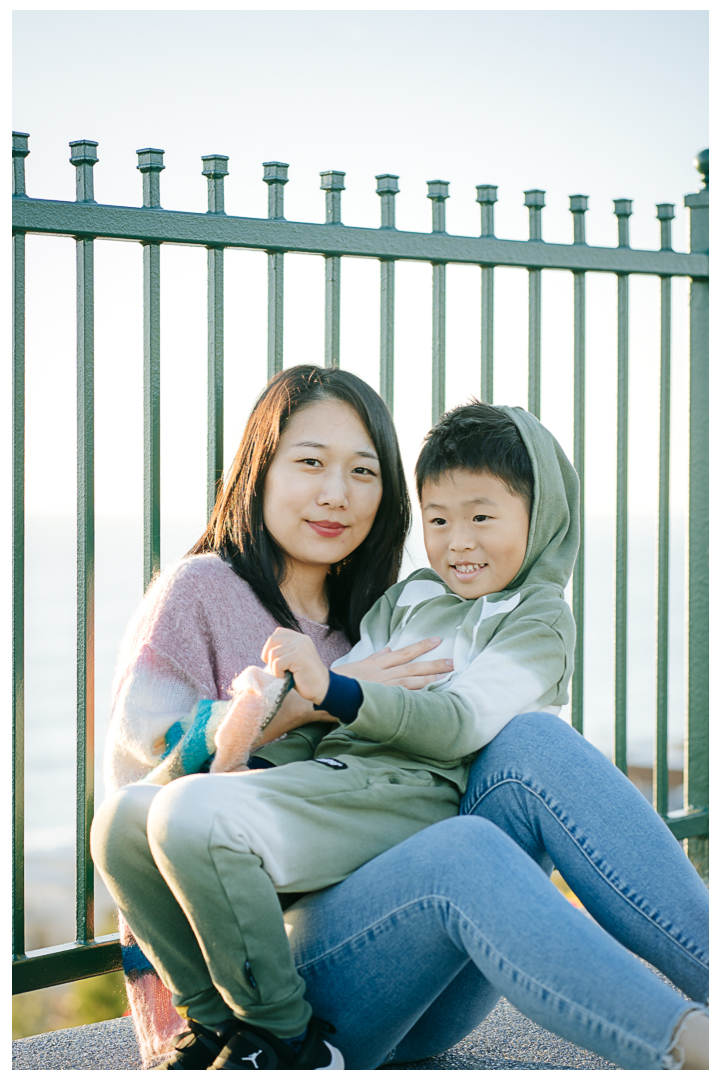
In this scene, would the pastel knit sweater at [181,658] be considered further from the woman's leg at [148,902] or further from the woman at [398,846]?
the woman's leg at [148,902]

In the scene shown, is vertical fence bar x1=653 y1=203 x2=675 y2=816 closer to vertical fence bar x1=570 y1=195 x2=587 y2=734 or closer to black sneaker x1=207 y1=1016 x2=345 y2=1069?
vertical fence bar x1=570 y1=195 x2=587 y2=734

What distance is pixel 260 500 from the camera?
1888mm

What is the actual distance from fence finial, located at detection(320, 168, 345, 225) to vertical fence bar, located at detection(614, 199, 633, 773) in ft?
3.01

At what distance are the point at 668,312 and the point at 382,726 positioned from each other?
2.00 m

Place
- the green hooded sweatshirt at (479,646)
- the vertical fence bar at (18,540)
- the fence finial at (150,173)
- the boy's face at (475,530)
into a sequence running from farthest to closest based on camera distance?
the fence finial at (150,173) < the vertical fence bar at (18,540) < the boy's face at (475,530) < the green hooded sweatshirt at (479,646)

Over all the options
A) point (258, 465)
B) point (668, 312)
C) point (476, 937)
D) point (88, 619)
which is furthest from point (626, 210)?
point (476, 937)

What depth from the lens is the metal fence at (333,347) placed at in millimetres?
2080

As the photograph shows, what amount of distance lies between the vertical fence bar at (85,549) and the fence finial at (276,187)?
42 centimetres

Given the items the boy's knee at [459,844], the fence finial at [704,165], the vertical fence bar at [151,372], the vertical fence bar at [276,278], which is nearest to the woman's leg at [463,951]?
the boy's knee at [459,844]

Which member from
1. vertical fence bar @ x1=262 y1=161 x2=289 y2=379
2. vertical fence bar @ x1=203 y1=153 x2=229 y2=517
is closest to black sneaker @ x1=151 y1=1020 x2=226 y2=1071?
vertical fence bar @ x1=203 y1=153 x2=229 y2=517

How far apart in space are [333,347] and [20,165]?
83 centimetres

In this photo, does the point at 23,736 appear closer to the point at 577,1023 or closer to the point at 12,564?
the point at 12,564

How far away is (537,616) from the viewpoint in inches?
66.6

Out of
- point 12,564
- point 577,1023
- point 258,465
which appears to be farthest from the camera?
point 12,564
